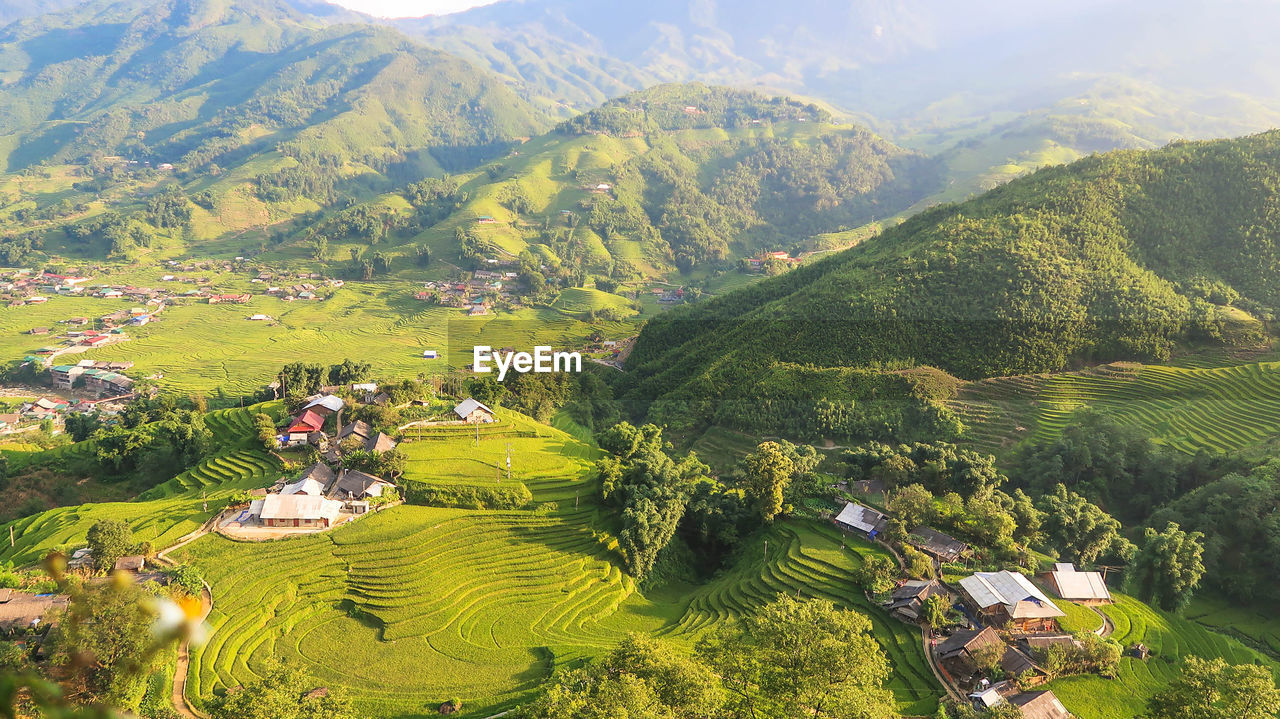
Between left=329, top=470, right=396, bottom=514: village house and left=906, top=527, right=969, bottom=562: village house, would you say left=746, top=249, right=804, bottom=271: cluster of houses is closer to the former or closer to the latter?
left=906, top=527, right=969, bottom=562: village house

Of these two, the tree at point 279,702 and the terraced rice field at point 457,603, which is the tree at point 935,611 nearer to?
the terraced rice field at point 457,603

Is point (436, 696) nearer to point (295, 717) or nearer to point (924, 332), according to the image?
point (295, 717)

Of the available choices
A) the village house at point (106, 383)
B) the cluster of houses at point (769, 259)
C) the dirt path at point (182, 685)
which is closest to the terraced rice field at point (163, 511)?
the dirt path at point (182, 685)

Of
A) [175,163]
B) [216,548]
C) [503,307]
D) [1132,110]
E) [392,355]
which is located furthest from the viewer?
[1132,110]

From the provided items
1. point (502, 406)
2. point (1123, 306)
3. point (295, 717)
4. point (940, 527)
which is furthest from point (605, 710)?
point (1123, 306)

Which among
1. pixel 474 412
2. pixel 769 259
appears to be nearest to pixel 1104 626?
pixel 474 412

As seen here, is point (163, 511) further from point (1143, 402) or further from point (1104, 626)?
point (1143, 402)
